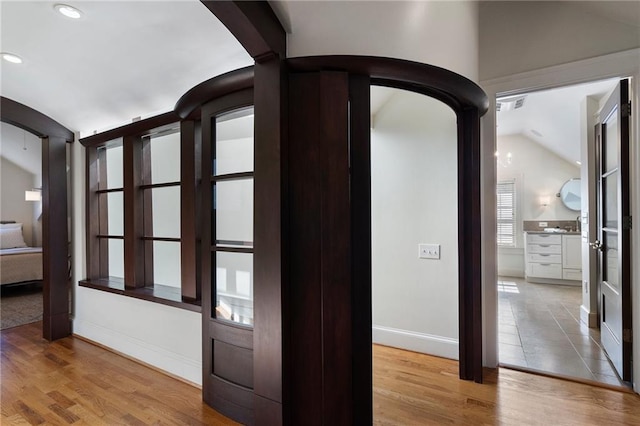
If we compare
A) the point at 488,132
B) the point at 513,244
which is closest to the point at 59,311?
the point at 488,132

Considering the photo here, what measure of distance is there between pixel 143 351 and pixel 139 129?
6.57 feet

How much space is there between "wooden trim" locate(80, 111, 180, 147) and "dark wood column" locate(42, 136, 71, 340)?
0.35 metres

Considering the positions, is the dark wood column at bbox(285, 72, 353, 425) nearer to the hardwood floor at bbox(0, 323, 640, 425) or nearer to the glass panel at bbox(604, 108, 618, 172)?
the hardwood floor at bbox(0, 323, 640, 425)

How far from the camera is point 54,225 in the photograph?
131 inches

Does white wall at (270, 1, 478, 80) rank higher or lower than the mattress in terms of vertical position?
higher

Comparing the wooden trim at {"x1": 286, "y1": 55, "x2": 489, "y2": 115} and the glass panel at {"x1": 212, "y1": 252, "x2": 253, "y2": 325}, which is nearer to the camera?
the wooden trim at {"x1": 286, "y1": 55, "x2": 489, "y2": 115}

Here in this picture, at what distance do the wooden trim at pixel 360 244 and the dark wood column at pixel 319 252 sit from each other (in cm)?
5

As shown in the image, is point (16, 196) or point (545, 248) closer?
point (545, 248)

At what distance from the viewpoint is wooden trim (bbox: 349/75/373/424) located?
5.50 feet

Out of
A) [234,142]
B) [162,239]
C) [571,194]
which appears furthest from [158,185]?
[571,194]

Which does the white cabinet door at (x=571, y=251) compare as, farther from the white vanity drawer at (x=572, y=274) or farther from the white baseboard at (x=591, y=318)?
the white baseboard at (x=591, y=318)

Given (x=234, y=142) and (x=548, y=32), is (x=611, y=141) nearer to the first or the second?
(x=548, y=32)

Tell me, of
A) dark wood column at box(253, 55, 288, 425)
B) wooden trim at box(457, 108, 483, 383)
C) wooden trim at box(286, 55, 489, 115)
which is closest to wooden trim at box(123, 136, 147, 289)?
dark wood column at box(253, 55, 288, 425)

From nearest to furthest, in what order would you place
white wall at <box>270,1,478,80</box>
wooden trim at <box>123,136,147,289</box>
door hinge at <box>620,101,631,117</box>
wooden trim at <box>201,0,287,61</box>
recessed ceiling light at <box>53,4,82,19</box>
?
wooden trim at <box>201,0,287,61</box>, white wall at <box>270,1,478,80</box>, recessed ceiling light at <box>53,4,82,19</box>, door hinge at <box>620,101,631,117</box>, wooden trim at <box>123,136,147,289</box>
